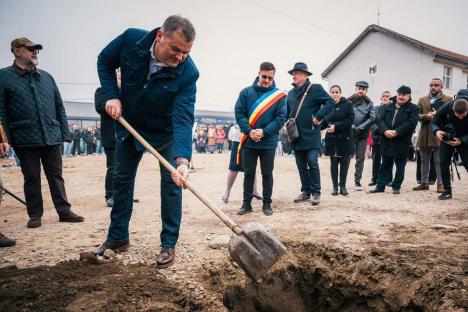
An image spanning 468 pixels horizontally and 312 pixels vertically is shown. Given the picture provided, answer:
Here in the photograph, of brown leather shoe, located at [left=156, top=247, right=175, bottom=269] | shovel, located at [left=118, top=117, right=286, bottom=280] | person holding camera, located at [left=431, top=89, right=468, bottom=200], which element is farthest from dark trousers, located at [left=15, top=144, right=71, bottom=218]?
person holding camera, located at [left=431, top=89, right=468, bottom=200]

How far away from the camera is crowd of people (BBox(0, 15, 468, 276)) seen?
2.96m

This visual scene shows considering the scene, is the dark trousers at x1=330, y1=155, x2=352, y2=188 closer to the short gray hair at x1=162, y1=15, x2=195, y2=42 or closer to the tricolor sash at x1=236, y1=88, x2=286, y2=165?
Answer: the tricolor sash at x1=236, y1=88, x2=286, y2=165

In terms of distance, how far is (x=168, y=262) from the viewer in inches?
118

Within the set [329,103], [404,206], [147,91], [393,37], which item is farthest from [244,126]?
[393,37]

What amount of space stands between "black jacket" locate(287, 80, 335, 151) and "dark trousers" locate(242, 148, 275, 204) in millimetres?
969

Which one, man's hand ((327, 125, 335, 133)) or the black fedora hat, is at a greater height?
the black fedora hat

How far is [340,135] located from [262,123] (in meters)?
2.07

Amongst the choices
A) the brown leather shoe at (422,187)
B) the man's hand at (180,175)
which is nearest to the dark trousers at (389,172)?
the brown leather shoe at (422,187)

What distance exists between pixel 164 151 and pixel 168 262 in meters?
1.00

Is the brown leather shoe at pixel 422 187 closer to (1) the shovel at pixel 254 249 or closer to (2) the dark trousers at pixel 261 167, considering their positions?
(2) the dark trousers at pixel 261 167

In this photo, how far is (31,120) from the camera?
4109mm

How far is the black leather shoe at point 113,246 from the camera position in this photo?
3174 millimetres

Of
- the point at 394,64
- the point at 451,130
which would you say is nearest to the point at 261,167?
the point at 451,130

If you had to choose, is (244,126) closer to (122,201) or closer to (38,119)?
(122,201)
